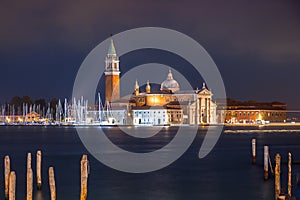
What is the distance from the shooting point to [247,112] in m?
127

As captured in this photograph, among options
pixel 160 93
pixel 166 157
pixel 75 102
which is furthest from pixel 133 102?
pixel 166 157

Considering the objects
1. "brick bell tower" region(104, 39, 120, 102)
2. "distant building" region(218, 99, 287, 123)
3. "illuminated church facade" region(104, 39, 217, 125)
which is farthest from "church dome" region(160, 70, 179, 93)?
"brick bell tower" region(104, 39, 120, 102)

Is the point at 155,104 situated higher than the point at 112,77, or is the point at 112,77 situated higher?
the point at 112,77

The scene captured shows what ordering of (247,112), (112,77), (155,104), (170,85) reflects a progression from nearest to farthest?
(155,104) → (112,77) → (170,85) → (247,112)

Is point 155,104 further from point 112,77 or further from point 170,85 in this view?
point 170,85

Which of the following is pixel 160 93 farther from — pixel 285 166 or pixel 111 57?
pixel 285 166

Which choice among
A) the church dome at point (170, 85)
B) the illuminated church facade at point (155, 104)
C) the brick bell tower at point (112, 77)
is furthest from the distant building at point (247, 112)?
the brick bell tower at point (112, 77)

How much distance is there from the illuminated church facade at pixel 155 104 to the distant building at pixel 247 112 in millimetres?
7725

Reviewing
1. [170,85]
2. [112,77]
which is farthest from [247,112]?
[112,77]

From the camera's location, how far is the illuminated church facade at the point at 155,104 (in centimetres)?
10631

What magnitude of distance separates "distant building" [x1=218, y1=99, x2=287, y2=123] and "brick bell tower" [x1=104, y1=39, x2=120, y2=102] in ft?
66.0

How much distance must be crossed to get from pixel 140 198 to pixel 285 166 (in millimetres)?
8150

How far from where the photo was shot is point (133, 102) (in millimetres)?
110125

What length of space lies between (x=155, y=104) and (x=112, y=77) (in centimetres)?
933
